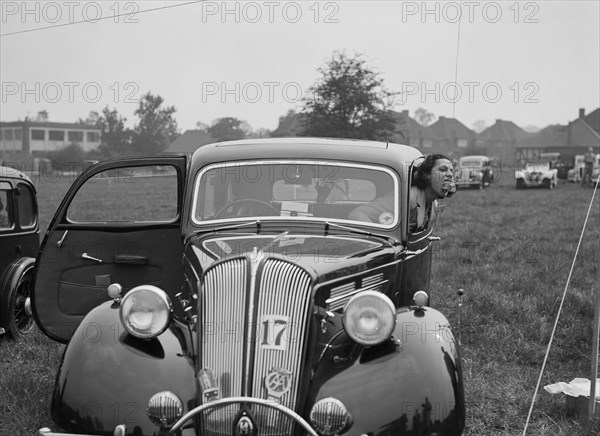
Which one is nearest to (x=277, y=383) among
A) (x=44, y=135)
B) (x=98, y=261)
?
(x=98, y=261)

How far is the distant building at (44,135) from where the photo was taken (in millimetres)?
73812

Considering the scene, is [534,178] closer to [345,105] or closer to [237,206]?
[345,105]

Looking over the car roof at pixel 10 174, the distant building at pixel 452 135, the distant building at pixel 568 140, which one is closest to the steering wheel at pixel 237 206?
the car roof at pixel 10 174

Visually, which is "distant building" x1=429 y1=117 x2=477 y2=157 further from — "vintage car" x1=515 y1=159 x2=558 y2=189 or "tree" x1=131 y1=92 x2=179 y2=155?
"vintage car" x1=515 y1=159 x2=558 y2=189

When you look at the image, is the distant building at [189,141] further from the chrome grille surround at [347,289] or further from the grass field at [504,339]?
the chrome grille surround at [347,289]

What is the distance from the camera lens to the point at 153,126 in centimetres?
7512

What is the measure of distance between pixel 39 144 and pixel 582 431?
78.9 meters

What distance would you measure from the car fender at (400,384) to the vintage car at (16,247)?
13.2 ft

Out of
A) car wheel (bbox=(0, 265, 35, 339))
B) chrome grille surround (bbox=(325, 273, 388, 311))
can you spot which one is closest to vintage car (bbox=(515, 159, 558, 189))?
car wheel (bbox=(0, 265, 35, 339))

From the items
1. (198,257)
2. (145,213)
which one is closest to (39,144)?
(145,213)

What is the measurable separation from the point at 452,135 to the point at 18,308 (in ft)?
263

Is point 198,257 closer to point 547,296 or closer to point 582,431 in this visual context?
point 582,431

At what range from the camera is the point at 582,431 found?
4371 mm

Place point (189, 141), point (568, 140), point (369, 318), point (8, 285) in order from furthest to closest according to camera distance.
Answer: point (568, 140) → point (189, 141) → point (8, 285) → point (369, 318)
